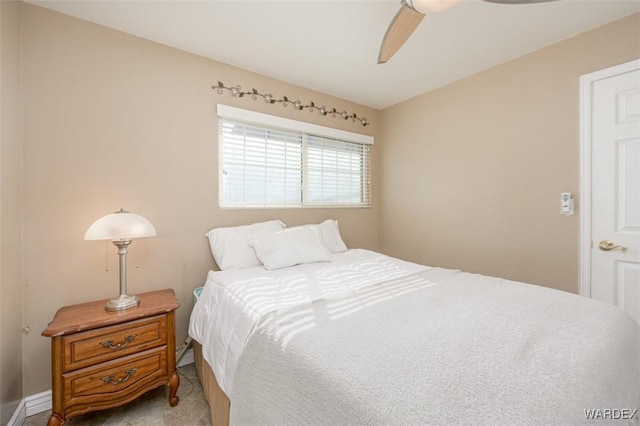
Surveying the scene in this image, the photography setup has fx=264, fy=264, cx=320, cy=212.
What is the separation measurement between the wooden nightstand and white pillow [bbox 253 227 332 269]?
0.71 meters

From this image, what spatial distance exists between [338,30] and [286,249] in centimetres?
170

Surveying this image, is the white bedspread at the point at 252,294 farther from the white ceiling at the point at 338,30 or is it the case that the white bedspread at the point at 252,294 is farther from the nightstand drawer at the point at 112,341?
the white ceiling at the point at 338,30

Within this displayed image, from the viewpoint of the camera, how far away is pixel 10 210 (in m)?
1.49

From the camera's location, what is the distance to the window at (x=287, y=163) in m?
2.42

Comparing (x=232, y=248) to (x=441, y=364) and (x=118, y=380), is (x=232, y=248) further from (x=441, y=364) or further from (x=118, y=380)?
(x=441, y=364)

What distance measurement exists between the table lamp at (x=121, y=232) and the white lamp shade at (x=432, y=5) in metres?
1.92

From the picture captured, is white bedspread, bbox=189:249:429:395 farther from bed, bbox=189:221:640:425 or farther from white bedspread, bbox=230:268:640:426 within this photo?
white bedspread, bbox=230:268:640:426

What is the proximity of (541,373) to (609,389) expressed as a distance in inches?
9.6

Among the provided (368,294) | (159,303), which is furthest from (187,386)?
(368,294)

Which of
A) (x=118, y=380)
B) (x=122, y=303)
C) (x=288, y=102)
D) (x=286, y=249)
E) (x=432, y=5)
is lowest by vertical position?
(x=118, y=380)

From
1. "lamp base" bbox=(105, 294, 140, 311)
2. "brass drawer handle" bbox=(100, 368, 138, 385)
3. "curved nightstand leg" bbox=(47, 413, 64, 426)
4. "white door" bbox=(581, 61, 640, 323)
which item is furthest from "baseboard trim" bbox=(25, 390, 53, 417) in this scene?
"white door" bbox=(581, 61, 640, 323)

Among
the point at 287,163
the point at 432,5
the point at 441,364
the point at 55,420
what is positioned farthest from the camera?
the point at 287,163

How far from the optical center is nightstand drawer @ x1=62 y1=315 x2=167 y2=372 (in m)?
1.37

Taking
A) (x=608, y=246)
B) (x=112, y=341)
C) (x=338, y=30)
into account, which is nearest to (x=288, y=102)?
(x=338, y=30)
